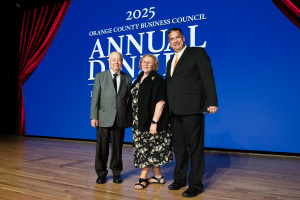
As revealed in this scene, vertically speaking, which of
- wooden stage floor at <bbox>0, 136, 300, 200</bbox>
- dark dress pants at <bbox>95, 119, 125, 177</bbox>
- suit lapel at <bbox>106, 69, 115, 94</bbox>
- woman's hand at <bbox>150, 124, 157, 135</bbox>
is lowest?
wooden stage floor at <bbox>0, 136, 300, 200</bbox>

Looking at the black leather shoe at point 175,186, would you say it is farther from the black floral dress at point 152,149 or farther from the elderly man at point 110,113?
the elderly man at point 110,113

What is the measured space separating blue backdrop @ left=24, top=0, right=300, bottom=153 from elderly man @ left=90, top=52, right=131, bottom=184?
2376 mm

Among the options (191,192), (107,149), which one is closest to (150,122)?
(107,149)

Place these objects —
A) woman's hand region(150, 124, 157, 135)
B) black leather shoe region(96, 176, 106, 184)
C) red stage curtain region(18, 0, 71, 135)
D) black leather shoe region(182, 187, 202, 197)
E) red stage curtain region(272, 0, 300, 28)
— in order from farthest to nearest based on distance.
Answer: red stage curtain region(18, 0, 71, 135) → red stage curtain region(272, 0, 300, 28) → black leather shoe region(96, 176, 106, 184) → woman's hand region(150, 124, 157, 135) → black leather shoe region(182, 187, 202, 197)

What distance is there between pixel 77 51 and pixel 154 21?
2006mm

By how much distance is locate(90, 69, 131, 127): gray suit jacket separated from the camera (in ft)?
7.63

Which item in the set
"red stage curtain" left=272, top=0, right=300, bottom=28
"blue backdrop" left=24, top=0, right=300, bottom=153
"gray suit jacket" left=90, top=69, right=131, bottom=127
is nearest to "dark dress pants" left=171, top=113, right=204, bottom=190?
"gray suit jacket" left=90, top=69, right=131, bottom=127

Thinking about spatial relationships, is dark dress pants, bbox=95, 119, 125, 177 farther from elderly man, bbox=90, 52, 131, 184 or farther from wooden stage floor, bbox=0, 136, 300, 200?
wooden stage floor, bbox=0, 136, 300, 200

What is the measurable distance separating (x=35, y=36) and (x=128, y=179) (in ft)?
17.1

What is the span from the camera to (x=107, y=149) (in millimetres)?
2363

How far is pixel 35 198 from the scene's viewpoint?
1.86 m

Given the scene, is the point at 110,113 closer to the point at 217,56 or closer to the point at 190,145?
the point at 190,145

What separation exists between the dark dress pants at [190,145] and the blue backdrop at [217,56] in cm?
228

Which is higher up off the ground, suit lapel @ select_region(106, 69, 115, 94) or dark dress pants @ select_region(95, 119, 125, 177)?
suit lapel @ select_region(106, 69, 115, 94)
